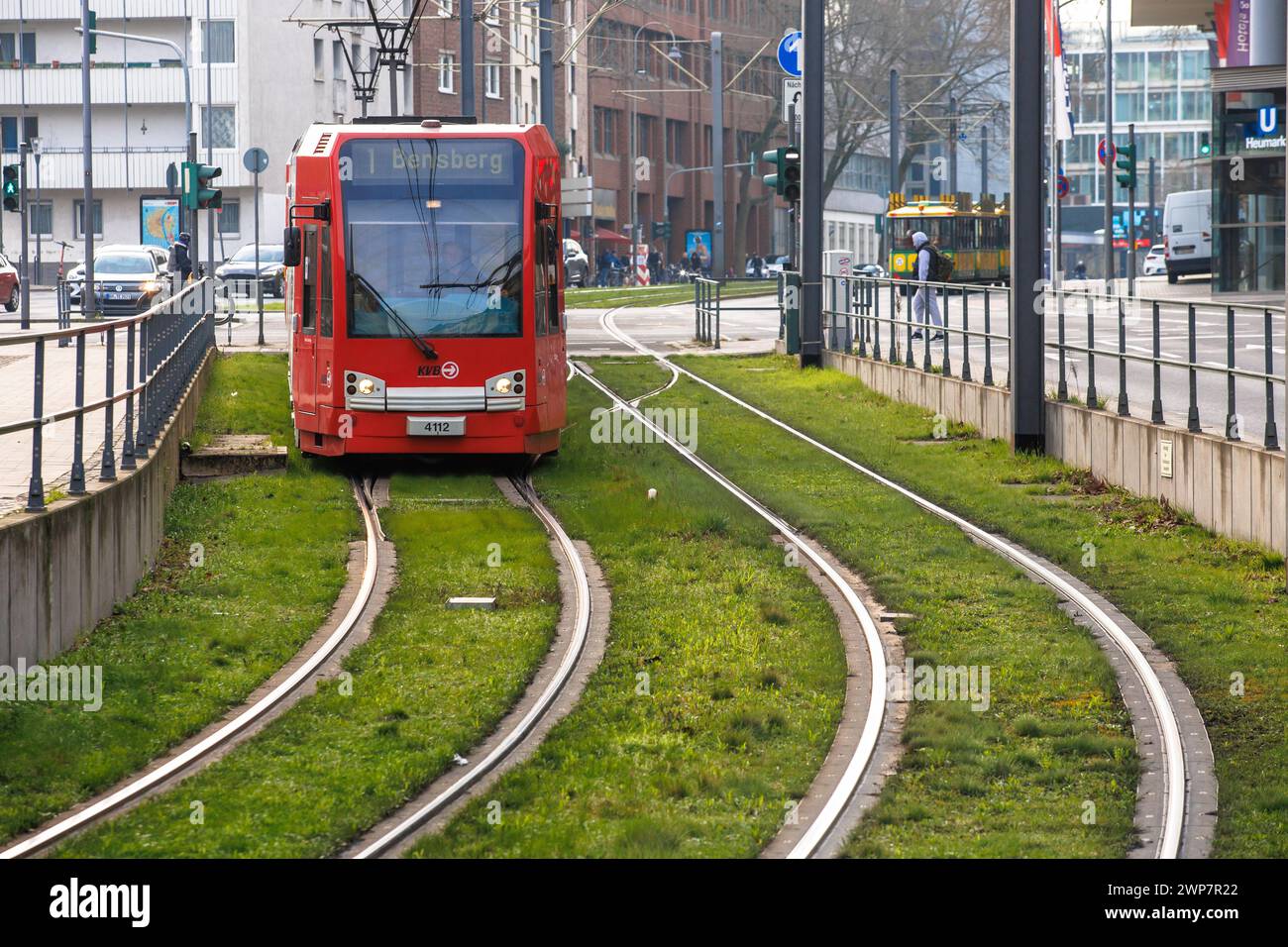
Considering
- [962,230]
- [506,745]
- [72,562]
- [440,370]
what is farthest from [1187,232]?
[506,745]

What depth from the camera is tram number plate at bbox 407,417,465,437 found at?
58.4 ft

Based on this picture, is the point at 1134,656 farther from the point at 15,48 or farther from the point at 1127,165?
the point at 15,48

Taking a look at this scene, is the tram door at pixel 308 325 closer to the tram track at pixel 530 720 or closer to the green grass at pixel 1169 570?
the green grass at pixel 1169 570

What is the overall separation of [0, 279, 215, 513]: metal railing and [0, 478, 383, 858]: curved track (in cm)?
156

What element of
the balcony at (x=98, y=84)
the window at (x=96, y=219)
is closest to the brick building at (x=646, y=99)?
the balcony at (x=98, y=84)


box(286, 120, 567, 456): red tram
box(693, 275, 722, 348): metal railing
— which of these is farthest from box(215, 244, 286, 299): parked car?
box(286, 120, 567, 456): red tram

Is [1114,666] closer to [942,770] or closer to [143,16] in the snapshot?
[942,770]

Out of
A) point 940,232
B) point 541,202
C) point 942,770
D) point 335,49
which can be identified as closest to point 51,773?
point 942,770

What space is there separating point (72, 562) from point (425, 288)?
25.7ft

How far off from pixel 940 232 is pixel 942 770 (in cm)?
4968

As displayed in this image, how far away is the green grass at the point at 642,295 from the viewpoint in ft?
184

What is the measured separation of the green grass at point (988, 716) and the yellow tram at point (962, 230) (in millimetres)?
41229

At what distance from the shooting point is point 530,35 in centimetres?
8412

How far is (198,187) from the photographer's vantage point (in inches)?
1384
